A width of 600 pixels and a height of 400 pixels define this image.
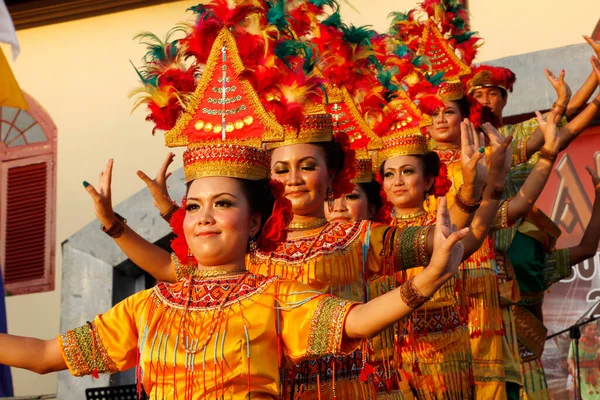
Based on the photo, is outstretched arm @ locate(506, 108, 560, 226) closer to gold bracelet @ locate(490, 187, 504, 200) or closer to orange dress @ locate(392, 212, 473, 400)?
orange dress @ locate(392, 212, 473, 400)

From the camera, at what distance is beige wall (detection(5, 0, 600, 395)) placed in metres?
8.47

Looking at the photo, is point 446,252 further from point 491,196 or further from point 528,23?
point 528,23

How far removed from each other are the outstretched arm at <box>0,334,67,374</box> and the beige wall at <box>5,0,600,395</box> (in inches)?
205

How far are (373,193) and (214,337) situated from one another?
2261mm

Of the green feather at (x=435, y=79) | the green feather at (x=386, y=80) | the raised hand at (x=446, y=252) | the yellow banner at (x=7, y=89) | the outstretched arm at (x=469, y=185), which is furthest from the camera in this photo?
the yellow banner at (x=7, y=89)

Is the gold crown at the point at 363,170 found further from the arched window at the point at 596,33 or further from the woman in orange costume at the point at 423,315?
the arched window at the point at 596,33

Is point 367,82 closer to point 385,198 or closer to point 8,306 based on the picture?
point 385,198

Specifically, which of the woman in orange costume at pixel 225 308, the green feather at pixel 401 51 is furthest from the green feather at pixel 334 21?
the woman in orange costume at pixel 225 308

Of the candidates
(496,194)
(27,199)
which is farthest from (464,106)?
(27,199)

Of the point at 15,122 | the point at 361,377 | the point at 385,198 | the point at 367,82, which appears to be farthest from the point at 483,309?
the point at 15,122

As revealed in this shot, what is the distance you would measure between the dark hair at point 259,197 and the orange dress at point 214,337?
0.79 ft

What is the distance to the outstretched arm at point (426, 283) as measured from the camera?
9.28ft

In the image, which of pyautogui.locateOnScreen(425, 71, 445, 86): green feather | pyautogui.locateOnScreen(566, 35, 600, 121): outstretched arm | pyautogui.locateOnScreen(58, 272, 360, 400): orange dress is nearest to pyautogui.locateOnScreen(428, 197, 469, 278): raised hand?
pyautogui.locateOnScreen(58, 272, 360, 400): orange dress

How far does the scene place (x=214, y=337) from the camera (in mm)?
3084
